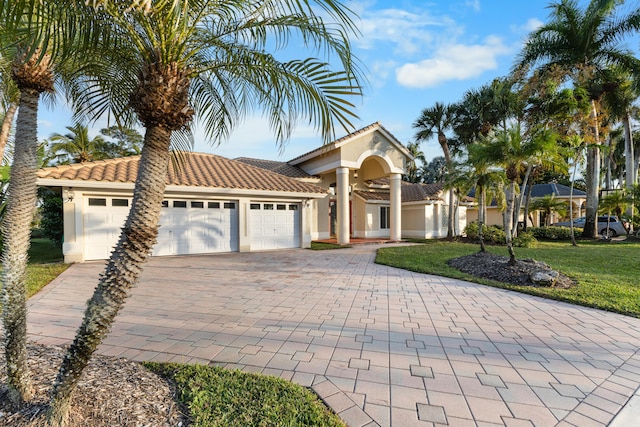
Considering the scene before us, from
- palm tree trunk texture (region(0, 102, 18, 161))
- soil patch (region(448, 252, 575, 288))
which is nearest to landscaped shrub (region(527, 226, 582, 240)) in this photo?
soil patch (region(448, 252, 575, 288))

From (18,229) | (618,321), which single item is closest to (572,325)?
(618,321)

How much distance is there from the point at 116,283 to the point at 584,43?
2386 cm

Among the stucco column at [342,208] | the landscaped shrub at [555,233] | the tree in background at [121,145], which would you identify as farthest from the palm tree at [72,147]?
the landscaped shrub at [555,233]

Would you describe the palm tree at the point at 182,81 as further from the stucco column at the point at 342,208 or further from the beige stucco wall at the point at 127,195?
the stucco column at the point at 342,208

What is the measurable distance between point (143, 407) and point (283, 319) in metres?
2.60

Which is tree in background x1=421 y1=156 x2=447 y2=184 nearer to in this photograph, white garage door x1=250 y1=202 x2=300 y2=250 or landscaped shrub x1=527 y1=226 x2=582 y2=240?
landscaped shrub x1=527 y1=226 x2=582 y2=240

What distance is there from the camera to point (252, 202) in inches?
570

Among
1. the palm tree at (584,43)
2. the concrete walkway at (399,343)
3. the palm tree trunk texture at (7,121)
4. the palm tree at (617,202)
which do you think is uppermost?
the palm tree at (584,43)

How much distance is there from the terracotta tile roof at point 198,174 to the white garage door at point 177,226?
37.5 inches

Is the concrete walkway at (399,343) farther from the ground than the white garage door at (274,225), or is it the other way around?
the white garage door at (274,225)

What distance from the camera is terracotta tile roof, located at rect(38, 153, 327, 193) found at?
35.3ft

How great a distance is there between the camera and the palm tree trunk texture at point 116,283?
2.26m

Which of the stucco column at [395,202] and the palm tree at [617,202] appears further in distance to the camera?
the stucco column at [395,202]

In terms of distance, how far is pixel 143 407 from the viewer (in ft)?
8.79
